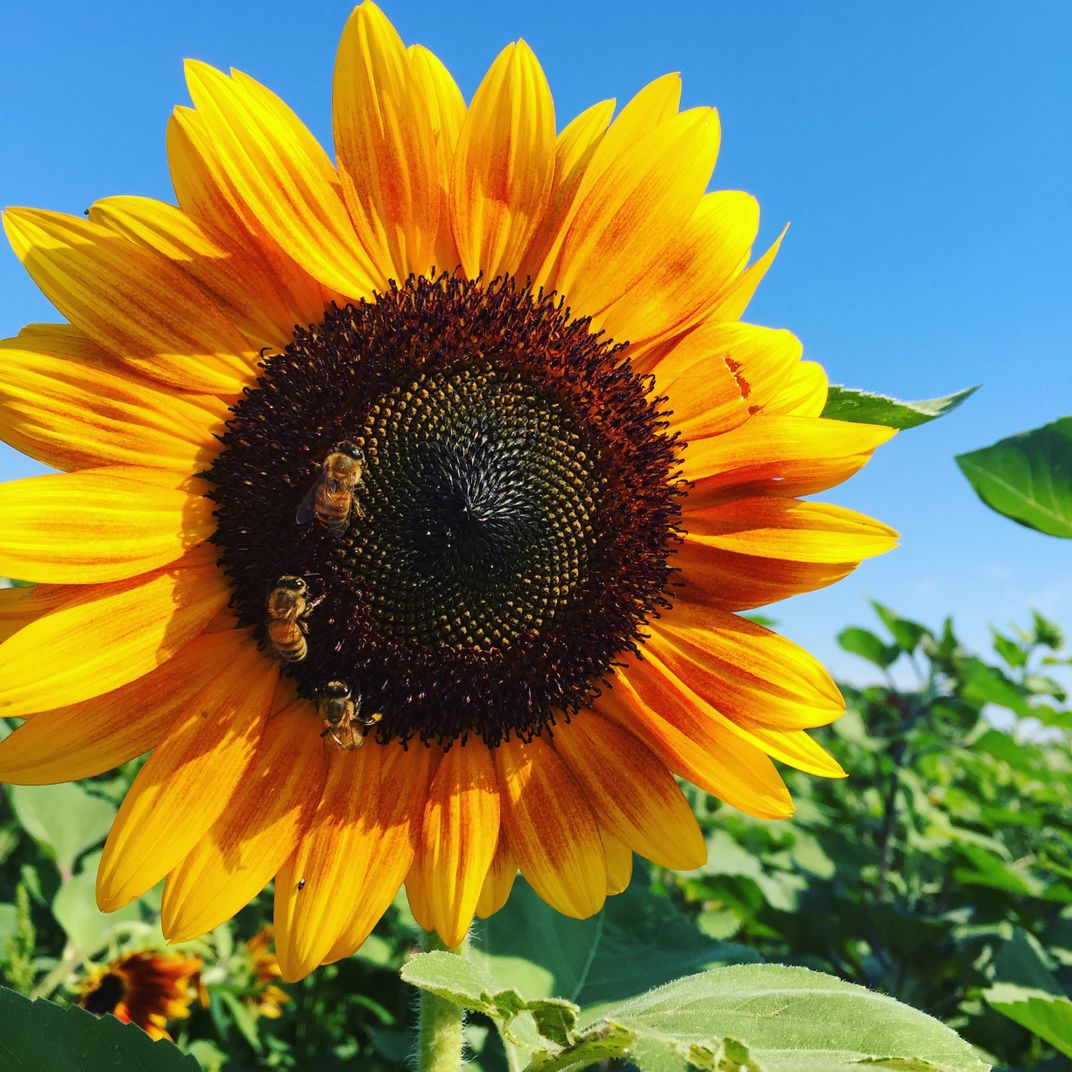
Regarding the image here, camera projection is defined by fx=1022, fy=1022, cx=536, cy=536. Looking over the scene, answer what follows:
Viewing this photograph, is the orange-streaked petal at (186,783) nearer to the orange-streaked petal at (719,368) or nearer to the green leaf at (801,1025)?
the green leaf at (801,1025)

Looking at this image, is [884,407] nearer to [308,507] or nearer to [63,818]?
[308,507]

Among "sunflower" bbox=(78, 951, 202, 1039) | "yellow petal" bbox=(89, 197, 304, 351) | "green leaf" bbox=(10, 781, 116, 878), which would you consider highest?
"yellow petal" bbox=(89, 197, 304, 351)

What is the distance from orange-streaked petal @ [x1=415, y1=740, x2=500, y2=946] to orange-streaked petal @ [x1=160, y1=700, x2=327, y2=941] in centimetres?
23

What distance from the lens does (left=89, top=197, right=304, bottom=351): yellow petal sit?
A: 177 centimetres

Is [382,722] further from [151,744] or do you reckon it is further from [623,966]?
[623,966]

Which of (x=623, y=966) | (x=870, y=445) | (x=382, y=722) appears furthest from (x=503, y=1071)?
(x=870, y=445)

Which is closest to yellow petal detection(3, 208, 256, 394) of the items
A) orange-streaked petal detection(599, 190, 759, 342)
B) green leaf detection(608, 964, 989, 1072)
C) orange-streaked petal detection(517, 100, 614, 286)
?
orange-streaked petal detection(517, 100, 614, 286)

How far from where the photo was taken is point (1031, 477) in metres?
2.59

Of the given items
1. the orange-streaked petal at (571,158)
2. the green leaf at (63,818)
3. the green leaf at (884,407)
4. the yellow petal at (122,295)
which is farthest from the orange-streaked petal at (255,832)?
the green leaf at (63,818)

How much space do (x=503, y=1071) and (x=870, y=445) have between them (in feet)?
7.39

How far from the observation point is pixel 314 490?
180cm

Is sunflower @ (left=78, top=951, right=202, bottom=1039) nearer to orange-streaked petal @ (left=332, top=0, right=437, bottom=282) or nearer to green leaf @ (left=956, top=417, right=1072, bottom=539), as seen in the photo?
orange-streaked petal @ (left=332, top=0, right=437, bottom=282)

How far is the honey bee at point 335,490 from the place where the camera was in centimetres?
176

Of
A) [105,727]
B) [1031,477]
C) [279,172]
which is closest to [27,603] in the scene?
[105,727]
